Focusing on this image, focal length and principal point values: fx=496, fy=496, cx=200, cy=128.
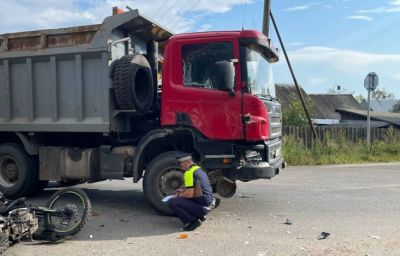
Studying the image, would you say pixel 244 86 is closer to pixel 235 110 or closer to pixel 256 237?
pixel 235 110

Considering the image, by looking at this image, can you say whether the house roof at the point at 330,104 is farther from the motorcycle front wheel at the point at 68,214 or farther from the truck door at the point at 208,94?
the motorcycle front wheel at the point at 68,214

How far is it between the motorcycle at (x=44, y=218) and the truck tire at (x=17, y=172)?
90.2 inches

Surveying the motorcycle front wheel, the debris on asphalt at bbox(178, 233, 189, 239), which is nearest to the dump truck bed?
the motorcycle front wheel

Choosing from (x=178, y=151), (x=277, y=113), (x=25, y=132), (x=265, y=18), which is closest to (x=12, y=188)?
(x=25, y=132)

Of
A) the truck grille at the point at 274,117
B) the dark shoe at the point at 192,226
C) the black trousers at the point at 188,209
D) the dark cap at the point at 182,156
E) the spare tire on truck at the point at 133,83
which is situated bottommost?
the dark shoe at the point at 192,226

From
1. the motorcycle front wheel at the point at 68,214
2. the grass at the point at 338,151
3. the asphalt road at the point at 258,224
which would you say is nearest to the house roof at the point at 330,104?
the grass at the point at 338,151

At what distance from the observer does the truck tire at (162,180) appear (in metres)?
7.62

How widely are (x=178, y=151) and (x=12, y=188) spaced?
320 cm

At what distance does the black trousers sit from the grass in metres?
8.92

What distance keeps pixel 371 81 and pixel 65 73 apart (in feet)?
39.6

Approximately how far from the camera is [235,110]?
742 centimetres

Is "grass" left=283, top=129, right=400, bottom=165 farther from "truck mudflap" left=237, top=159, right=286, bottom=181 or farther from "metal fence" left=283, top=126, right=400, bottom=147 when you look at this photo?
"truck mudflap" left=237, top=159, right=286, bottom=181

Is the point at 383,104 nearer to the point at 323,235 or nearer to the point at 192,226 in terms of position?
the point at 323,235

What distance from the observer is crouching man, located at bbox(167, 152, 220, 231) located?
686 cm
